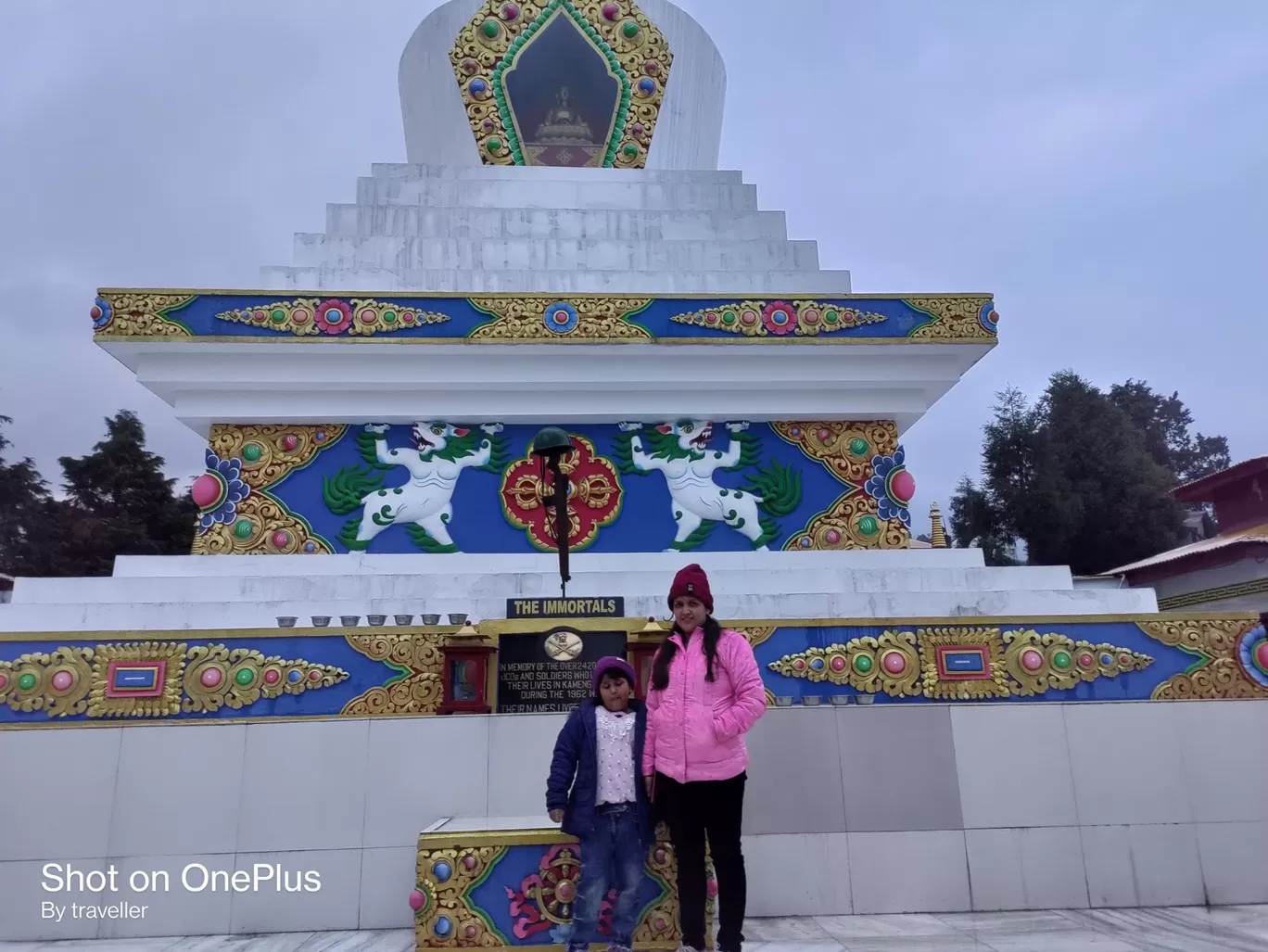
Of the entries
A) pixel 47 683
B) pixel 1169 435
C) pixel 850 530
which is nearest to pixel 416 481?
pixel 47 683

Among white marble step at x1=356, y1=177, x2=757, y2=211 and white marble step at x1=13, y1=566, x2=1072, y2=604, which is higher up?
white marble step at x1=356, y1=177, x2=757, y2=211

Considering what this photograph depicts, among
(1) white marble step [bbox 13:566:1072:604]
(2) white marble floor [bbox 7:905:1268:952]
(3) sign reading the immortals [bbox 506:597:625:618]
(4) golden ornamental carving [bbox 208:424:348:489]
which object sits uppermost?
(4) golden ornamental carving [bbox 208:424:348:489]

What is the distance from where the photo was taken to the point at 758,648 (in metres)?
4.43

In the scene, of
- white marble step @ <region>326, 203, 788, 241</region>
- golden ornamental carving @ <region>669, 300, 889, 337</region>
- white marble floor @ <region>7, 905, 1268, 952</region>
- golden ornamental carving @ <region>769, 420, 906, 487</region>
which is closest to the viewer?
white marble floor @ <region>7, 905, 1268, 952</region>

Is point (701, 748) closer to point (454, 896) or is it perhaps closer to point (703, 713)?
point (703, 713)

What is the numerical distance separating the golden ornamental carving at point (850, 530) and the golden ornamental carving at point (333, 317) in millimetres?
2909

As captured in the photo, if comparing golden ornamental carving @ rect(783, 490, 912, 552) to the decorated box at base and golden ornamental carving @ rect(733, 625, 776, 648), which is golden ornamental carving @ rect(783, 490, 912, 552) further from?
the decorated box at base

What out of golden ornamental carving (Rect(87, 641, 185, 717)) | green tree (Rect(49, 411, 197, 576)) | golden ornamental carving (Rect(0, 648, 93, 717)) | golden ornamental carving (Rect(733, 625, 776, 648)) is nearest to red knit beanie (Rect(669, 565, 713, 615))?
golden ornamental carving (Rect(733, 625, 776, 648))

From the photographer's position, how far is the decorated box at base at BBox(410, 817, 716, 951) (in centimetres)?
329

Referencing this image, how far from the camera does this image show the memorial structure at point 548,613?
4.04 meters

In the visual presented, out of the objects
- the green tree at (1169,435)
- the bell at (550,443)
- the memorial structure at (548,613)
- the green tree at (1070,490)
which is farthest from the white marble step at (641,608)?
the green tree at (1169,435)

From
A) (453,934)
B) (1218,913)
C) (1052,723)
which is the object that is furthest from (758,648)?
(1218,913)

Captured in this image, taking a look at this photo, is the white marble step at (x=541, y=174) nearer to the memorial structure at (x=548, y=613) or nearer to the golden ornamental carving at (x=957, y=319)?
the memorial structure at (x=548, y=613)

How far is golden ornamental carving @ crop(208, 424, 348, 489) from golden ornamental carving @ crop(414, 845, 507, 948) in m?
3.31
